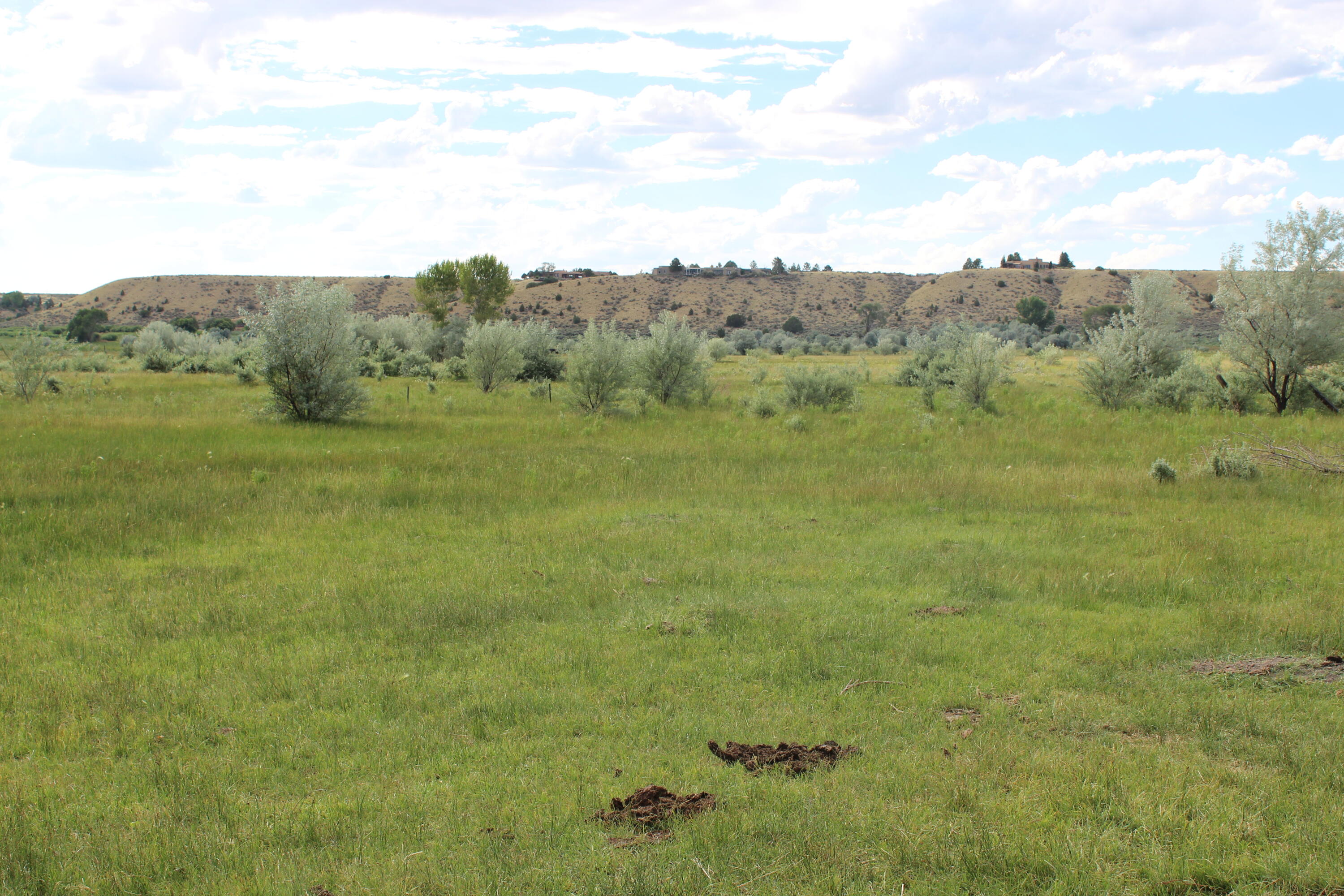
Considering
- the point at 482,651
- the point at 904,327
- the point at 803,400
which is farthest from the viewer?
the point at 904,327

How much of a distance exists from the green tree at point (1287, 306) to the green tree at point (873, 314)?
2462 inches

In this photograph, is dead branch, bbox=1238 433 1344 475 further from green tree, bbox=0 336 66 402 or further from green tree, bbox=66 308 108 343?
green tree, bbox=66 308 108 343

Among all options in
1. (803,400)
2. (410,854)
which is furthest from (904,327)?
(410,854)

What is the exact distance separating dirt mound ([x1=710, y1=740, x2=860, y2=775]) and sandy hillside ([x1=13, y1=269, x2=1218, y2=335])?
257 feet

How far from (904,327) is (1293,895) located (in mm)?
85163

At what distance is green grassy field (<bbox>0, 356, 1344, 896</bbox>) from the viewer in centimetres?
405

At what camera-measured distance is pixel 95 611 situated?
7.83 m

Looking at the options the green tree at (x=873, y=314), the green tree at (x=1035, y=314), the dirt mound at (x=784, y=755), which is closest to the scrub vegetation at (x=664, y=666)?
the dirt mound at (x=784, y=755)

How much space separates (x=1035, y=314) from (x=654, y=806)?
83.8 metres

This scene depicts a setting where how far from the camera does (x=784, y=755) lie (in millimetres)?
5051

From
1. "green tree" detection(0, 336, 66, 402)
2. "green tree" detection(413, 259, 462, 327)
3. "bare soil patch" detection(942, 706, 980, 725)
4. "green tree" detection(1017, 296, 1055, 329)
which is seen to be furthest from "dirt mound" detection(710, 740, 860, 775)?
"green tree" detection(1017, 296, 1055, 329)

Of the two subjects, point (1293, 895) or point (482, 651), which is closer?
point (1293, 895)

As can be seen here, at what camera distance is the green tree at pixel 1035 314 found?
262 ft

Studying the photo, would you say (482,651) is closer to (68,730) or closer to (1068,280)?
(68,730)
